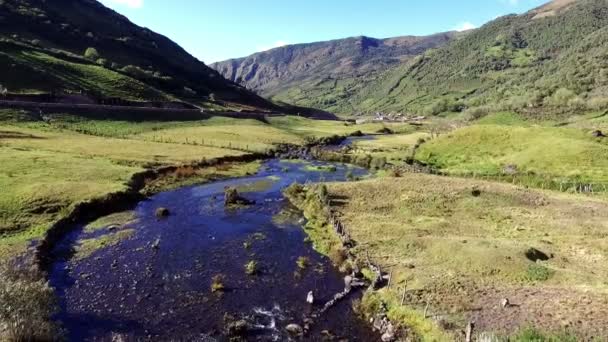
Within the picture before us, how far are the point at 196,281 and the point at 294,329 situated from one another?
466 inches

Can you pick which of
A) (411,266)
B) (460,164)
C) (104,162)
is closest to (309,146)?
(460,164)

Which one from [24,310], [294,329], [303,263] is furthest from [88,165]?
[294,329]

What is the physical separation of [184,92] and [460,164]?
428 feet

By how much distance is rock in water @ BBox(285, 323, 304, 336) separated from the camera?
107 ft

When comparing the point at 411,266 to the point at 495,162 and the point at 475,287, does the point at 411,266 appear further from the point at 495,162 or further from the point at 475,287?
the point at 495,162

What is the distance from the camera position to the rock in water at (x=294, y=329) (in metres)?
32.5

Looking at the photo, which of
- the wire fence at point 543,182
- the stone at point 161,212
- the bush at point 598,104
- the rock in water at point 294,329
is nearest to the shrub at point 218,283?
the rock in water at point 294,329

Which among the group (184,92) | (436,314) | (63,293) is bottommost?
(63,293)

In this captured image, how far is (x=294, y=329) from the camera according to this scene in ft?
107

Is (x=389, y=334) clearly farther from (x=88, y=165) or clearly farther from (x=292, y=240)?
(x=88, y=165)

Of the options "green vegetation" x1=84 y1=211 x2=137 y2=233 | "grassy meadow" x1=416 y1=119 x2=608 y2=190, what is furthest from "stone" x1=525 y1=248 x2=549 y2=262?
"green vegetation" x1=84 y1=211 x2=137 y2=233

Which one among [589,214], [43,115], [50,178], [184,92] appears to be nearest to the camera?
Result: [589,214]

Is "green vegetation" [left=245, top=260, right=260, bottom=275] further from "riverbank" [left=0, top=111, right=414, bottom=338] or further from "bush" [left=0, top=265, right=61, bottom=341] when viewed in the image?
"riverbank" [left=0, top=111, right=414, bottom=338]

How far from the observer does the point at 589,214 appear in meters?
57.8
